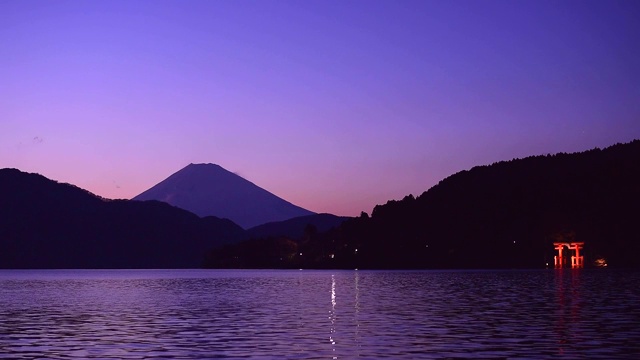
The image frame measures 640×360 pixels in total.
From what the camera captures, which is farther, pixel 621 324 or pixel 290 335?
pixel 621 324

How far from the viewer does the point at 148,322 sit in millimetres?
53125

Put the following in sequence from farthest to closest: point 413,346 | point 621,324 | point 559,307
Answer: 1. point 559,307
2. point 621,324
3. point 413,346

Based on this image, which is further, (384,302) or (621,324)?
(384,302)

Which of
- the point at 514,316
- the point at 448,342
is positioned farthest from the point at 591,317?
Result: the point at 448,342

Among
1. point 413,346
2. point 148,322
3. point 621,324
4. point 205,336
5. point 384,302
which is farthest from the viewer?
point 384,302

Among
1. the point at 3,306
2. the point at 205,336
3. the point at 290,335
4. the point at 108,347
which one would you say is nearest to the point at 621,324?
the point at 290,335

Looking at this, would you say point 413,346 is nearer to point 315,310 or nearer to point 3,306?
point 315,310

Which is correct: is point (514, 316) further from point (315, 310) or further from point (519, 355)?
point (519, 355)

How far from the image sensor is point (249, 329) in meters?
47.8

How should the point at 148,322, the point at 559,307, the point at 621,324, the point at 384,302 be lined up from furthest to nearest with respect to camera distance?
the point at 384,302 < the point at 559,307 < the point at 148,322 < the point at 621,324

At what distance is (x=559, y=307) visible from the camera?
63.5 m

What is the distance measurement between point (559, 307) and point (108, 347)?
35452 mm

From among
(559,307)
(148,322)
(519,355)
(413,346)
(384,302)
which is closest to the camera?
(519,355)

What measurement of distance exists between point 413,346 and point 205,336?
11.1 metres
